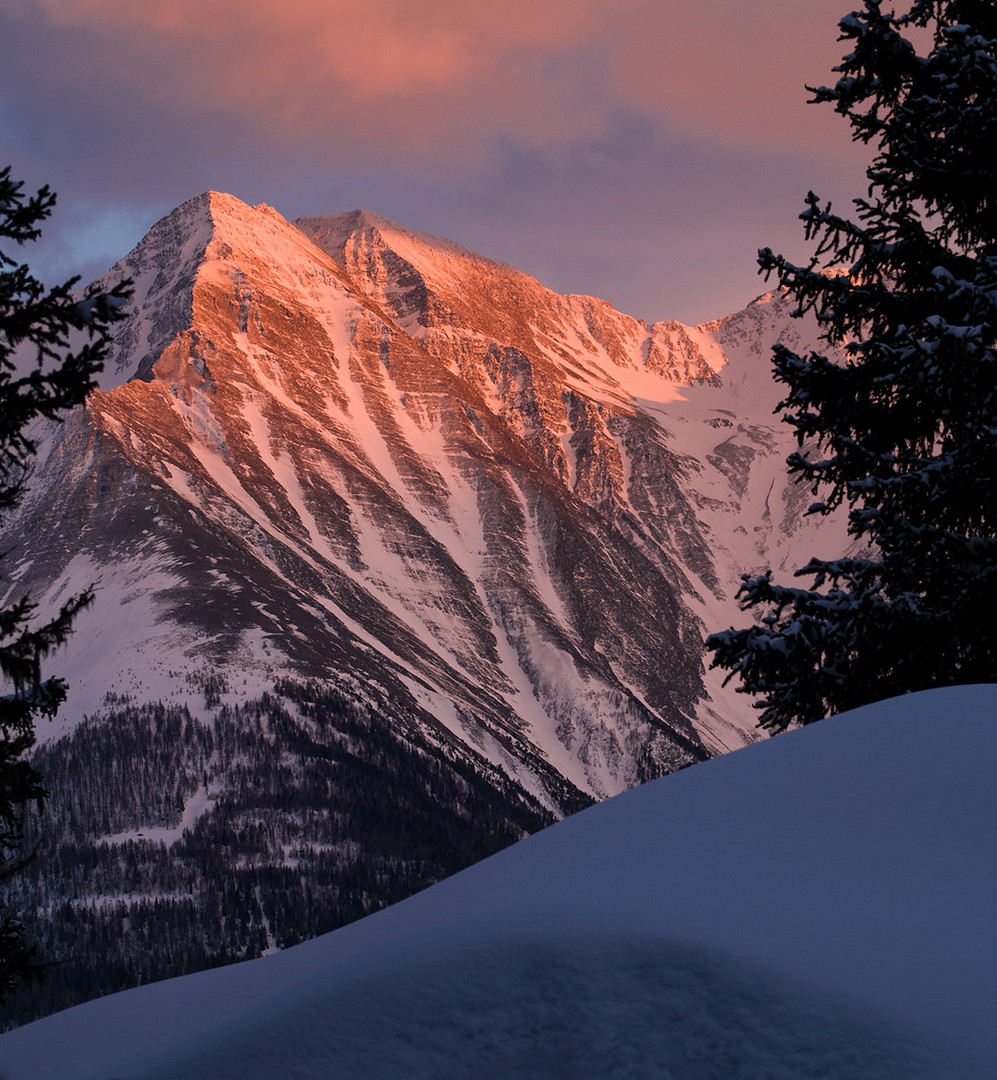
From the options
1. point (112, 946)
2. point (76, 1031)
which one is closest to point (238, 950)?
point (112, 946)

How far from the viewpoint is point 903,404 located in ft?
31.9

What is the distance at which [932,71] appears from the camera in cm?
998

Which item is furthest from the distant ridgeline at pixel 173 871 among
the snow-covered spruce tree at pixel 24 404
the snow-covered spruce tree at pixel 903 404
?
the snow-covered spruce tree at pixel 903 404

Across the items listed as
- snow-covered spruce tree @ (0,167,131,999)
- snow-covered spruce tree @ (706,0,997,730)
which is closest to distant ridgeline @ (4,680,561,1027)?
snow-covered spruce tree @ (0,167,131,999)

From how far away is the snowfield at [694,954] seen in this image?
15.9ft

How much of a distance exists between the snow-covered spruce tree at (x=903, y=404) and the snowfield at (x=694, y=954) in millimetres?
2113

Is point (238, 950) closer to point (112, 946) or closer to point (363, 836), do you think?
point (112, 946)

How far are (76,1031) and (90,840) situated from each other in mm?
194248

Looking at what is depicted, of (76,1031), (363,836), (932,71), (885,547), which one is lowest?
(76,1031)

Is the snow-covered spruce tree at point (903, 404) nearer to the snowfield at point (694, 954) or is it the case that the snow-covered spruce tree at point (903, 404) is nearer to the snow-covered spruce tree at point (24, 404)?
the snowfield at point (694, 954)

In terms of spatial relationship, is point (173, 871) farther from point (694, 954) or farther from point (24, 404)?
point (694, 954)

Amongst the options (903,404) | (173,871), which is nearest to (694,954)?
(903,404)

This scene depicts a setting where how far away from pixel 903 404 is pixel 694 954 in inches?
238

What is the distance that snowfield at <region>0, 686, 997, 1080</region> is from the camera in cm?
484
